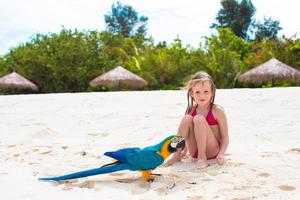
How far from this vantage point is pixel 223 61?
48.9ft

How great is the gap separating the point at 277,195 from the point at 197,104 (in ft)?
2.92

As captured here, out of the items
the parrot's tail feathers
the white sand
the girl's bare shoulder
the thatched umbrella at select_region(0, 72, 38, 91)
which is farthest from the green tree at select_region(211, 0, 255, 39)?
the parrot's tail feathers

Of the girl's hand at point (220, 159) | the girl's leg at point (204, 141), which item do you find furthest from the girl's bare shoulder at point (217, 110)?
the girl's hand at point (220, 159)

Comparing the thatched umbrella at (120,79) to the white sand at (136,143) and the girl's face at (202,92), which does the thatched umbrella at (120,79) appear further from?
the girl's face at (202,92)

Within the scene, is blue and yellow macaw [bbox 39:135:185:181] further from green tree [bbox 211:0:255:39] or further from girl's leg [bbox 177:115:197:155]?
green tree [bbox 211:0:255:39]

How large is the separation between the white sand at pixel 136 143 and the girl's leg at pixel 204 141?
0.26ft

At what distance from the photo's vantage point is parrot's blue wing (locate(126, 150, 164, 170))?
7.10ft

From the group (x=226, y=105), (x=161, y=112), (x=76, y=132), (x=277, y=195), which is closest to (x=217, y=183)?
(x=277, y=195)

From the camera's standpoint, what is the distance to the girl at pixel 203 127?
99.1 inches

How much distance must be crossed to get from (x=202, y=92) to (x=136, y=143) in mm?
1075

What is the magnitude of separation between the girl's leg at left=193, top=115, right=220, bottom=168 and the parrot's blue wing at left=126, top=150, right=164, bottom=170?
16.6 inches

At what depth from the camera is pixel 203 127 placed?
249 centimetres

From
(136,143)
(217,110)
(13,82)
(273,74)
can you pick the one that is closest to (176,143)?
(217,110)

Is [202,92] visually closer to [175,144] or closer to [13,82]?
[175,144]
